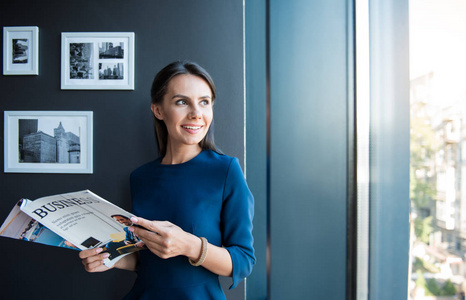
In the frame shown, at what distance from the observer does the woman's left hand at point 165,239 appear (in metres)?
0.92

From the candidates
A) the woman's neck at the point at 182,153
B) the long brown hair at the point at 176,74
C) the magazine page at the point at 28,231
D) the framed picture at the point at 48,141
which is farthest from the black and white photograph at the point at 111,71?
the magazine page at the point at 28,231

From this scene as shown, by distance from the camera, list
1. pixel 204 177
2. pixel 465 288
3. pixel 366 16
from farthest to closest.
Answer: pixel 366 16
pixel 204 177
pixel 465 288

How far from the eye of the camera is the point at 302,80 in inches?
66.4

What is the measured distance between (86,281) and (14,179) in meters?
0.73

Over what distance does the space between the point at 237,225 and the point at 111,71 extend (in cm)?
118

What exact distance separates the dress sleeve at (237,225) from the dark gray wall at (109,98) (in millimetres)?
546

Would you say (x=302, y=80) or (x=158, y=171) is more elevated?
(x=302, y=80)

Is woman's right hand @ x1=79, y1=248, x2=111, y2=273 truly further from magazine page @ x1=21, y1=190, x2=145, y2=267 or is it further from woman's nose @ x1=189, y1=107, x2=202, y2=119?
woman's nose @ x1=189, y1=107, x2=202, y2=119

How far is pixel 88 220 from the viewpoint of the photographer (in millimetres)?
977

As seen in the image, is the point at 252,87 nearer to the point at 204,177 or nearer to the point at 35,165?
the point at 204,177

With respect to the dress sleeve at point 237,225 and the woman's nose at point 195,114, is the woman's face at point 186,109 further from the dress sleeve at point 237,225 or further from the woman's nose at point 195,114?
the dress sleeve at point 237,225

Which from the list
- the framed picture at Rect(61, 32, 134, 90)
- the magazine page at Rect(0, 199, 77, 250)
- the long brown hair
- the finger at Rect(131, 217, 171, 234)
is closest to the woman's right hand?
the magazine page at Rect(0, 199, 77, 250)

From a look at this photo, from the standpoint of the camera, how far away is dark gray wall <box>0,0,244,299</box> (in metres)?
1.66

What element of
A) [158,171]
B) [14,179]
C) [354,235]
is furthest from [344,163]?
[14,179]
